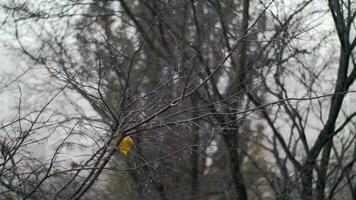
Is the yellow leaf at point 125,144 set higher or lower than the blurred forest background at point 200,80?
lower

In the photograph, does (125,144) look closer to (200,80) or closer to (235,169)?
(200,80)

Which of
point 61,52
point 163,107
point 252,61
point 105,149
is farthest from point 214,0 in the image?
point 105,149

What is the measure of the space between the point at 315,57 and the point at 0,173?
5643mm

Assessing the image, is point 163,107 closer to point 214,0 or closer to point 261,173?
point 214,0

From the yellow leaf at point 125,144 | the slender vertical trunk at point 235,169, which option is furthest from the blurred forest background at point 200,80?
the yellow leaf at point 125,144

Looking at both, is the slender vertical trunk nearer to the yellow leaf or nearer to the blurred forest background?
the blurred forest background

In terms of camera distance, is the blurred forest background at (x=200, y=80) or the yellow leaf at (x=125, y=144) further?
the blurred forest background at (x=200, y=80)

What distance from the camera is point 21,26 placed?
9789 mm

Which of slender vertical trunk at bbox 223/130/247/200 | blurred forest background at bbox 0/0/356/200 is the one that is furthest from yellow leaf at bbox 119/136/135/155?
slender vertical trunk at bbox 223/130/247/200

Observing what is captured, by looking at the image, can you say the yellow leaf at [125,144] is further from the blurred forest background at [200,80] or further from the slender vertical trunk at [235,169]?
the slender vertical trunk at [235,169]

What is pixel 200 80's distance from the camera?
7641 mm

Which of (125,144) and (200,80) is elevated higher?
(200,80)

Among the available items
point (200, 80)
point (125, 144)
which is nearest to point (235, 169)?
point (200, 80)

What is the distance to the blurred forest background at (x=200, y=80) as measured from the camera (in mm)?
6285
